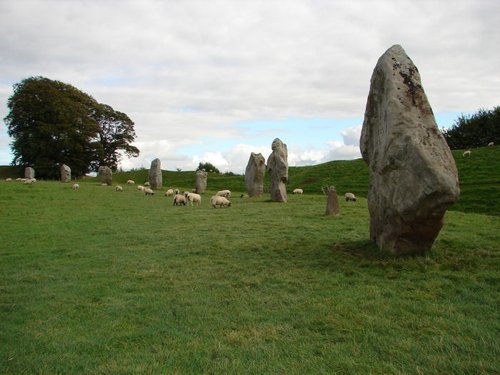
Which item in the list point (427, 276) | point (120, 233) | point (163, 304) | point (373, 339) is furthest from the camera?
point (120, 233)

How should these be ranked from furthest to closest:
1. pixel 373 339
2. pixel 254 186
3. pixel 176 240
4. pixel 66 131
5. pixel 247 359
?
pixel 66 131
pixel 254 186
pixel 176 240
pixel 373 339
pixel 247 359

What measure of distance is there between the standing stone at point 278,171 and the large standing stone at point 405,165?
15189mm

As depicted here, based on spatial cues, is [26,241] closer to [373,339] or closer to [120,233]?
[120,233]

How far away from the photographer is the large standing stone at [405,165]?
9328 millimetres

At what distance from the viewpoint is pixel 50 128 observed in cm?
5484

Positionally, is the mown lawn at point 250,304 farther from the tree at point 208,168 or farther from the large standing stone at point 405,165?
the tree at point 208,168

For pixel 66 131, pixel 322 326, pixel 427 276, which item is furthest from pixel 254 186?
pixel 66 131

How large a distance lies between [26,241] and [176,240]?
4.84m

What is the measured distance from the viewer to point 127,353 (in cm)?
590

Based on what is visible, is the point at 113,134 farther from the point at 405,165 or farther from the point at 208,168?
the point at 405,165

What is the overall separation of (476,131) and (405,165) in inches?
2152

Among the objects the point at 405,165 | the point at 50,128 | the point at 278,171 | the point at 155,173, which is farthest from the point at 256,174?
the point at 50,128

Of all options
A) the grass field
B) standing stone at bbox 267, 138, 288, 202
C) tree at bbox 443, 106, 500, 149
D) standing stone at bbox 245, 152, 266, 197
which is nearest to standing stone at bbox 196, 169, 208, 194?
standing stone at bbox 245, 152, 266, 197

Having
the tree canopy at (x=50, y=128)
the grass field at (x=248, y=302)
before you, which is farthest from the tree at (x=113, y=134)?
the grass field at (x=248, y=302)
